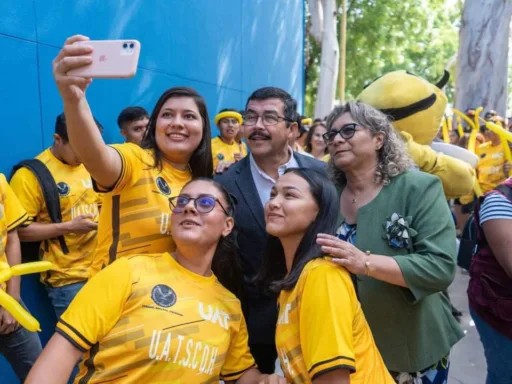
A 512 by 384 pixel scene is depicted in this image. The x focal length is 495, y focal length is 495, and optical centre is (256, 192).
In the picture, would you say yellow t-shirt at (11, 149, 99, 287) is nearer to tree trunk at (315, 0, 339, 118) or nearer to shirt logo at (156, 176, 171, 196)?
shirt logo at (156, 176, 171, 196)

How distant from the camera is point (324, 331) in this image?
5.09 ft

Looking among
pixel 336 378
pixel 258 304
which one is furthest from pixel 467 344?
pixel 336 378

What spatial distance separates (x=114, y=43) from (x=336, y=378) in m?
1.26

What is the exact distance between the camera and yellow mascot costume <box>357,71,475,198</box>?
279cm

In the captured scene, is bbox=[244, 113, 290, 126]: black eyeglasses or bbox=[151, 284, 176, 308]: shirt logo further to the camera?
bbox=[244, 113, 290, 126]: black eyeglasses

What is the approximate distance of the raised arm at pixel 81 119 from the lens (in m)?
Result: 1.60

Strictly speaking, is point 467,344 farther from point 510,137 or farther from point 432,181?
point 432,181

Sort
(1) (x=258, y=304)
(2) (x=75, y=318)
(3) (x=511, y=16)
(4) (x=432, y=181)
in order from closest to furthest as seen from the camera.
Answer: (2) (x=75, y=318) < (4) (x=432, y=181) < (1) (x=258, y=304) < (3) (x=511, y=16)

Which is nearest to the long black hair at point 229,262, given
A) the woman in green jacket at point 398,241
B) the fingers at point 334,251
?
the woman in green jacket at point 398,241

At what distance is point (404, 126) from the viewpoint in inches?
113

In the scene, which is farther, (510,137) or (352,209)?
(510,137)

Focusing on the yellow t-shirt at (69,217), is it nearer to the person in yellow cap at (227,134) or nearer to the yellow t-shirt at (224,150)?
the yellow t-shirt at (224,150)

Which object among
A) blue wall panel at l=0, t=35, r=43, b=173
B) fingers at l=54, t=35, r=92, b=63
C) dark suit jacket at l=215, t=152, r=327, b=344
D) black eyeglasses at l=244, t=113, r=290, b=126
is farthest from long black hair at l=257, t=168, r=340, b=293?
blue wall panel at l=0, t=35, r=43, b=173

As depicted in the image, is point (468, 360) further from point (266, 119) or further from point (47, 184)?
point (47, 184)
